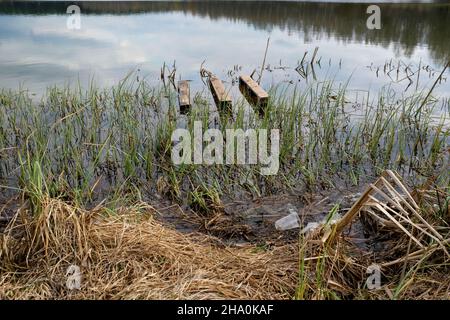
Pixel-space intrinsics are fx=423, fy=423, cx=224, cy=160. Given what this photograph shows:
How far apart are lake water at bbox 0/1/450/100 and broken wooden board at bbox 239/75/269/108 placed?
0.68m

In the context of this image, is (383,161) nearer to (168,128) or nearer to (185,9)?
(168,128)

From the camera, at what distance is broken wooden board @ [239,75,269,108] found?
700 centimetres

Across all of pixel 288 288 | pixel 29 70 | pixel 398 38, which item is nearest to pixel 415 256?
pixel 288 288

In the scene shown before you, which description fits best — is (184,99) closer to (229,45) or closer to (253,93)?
(253,93)

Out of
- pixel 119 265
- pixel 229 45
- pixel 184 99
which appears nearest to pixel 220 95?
pixel 184 99

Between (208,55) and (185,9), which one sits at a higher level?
(185,9)

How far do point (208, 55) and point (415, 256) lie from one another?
10.3 meters

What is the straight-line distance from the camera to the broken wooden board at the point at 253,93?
23.0 feet

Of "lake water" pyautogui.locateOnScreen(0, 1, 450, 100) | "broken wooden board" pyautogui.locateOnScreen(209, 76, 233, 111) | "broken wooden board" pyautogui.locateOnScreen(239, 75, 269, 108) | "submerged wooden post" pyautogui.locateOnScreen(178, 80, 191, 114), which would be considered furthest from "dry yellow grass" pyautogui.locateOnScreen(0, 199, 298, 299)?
"lake water" pyautogui.locateOnScreen(0, 1, 450, 100)

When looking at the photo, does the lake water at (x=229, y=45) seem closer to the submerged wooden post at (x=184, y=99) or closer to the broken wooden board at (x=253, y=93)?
the broken wooden board at (x=253, y=93)

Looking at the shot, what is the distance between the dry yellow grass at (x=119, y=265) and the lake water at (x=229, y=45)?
583 cm

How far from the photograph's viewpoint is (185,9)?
85.2ft

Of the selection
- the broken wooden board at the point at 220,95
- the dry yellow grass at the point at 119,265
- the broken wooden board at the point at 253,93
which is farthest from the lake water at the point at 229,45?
the dry yellow grass at the point at 119,265

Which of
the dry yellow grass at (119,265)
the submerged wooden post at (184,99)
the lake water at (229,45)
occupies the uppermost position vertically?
the lake water at (229,45)
